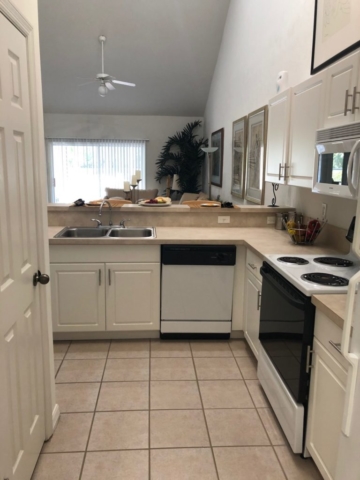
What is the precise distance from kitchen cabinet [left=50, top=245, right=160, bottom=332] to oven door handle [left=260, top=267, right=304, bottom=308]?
A: 3.21 feet

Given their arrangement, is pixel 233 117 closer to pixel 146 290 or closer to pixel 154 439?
pixel 146 290

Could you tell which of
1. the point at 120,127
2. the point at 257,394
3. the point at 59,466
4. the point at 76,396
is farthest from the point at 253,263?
the point at 120,127

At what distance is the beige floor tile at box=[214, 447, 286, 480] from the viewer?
1.79 meters

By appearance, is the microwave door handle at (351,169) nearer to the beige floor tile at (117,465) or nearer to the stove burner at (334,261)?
the stove burner at (334,261)

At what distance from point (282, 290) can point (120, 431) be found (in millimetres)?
1155

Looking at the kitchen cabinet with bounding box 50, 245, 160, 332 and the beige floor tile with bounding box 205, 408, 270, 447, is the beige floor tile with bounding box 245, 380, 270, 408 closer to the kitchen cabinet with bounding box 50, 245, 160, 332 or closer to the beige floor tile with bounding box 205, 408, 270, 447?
the beige floor tile with bounding box 205, 408, 270, 447

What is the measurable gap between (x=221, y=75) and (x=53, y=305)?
4.57 meters

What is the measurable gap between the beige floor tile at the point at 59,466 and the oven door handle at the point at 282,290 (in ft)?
4.21

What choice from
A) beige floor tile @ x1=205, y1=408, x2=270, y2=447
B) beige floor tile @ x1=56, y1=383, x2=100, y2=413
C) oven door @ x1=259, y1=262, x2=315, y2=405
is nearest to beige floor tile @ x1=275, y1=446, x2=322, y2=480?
beige floor tile @ x1=205, y1=408, x2=270, y2=447

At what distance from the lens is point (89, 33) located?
5.70 metres

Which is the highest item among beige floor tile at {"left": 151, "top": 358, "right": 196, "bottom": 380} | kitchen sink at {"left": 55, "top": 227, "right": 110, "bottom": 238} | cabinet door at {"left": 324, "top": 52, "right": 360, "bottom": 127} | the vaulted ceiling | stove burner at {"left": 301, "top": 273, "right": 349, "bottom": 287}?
the vaulted ceiling

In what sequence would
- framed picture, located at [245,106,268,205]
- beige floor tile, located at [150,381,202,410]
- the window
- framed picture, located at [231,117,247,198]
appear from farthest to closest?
the window
framed picture, located at [231,117,247,198]
framed picture, located at [245,106,268,205]
beige floor tile, located at [150,381,202,410]

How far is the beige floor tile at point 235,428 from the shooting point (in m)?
2.01

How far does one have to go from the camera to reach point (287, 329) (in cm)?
194
